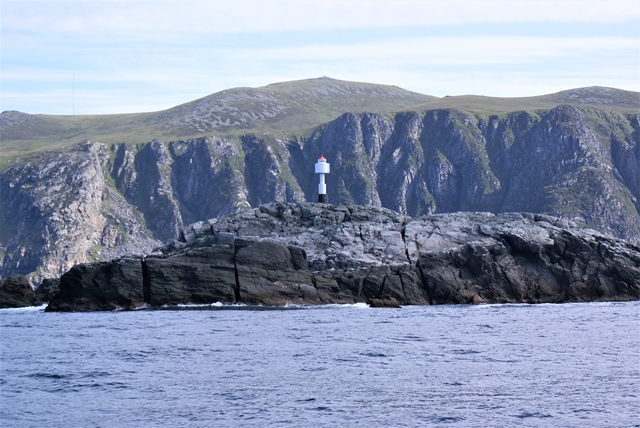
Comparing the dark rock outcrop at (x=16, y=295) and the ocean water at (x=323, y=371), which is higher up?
the ocean water at (x=323, y=371)

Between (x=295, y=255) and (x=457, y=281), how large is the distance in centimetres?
1702

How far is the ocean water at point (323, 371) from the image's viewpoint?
108 ft

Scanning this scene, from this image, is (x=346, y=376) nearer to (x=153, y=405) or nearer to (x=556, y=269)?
(x=153, y=405)

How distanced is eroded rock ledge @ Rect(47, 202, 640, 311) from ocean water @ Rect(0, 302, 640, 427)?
11852mm

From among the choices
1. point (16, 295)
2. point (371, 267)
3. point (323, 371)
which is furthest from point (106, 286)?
point (323, 371)

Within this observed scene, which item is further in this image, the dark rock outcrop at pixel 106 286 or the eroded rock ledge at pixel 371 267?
the eroded rock ledge at pixel 371 267

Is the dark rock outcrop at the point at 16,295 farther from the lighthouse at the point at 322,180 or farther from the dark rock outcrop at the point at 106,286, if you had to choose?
the lighthouse at the point at 322,180

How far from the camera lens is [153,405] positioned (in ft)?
114

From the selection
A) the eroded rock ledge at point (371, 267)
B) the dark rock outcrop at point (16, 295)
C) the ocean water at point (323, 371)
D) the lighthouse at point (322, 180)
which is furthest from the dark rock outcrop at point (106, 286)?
the lighthouse at point (322, 180)

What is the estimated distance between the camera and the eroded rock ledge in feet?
270

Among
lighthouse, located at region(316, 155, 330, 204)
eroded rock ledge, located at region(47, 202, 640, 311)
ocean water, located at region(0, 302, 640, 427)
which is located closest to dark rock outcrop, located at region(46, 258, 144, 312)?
eroded rock ledge, located at region(47, 202, 640, 311)

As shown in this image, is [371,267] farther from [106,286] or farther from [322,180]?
[322,180]

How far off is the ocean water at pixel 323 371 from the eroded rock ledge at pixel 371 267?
1185 cm

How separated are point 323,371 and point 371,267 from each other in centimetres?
4598
